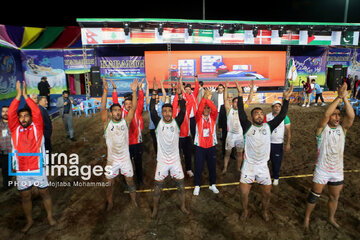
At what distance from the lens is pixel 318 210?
14.5 ft

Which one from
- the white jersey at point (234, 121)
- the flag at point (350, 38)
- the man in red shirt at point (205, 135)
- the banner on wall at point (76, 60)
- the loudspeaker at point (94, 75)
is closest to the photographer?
the man in red shirt at point (205, 135)

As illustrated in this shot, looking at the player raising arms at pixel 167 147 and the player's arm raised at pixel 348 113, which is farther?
the player raising arms at pixel 167 147

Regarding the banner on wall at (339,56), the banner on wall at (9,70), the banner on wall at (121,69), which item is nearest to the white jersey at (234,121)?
the banner on wall at (121,69)

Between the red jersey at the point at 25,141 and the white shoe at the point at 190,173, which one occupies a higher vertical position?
the red jersey at the point at 25,141

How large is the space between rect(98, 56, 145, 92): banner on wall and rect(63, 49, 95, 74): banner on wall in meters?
0.73

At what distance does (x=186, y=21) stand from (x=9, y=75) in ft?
38.4

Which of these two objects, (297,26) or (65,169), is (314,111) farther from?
(65,169)

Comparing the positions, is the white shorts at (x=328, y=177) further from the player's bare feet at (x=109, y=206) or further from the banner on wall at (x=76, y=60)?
the banner on wall at (x=76, y=60)

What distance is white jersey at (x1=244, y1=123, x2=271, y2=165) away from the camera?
3.91 m

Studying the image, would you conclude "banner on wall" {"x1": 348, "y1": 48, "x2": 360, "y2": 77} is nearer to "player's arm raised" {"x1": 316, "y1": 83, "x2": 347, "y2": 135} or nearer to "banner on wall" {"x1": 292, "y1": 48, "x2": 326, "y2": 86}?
"banner on wall" {"x1": 292, "y1": 48, "x2": 326, "y2": 86}

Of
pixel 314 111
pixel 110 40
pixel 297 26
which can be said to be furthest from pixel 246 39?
pixel 110 40

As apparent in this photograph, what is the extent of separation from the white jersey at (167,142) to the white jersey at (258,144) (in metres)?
1.30

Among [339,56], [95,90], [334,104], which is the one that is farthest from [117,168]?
[339,56]

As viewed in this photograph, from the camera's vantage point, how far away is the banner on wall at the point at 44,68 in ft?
53.4
